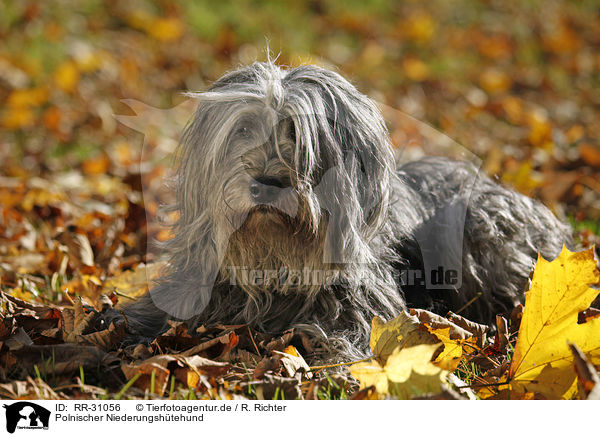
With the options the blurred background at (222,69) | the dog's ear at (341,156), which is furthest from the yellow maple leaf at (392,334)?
the blurred background at (222,69)

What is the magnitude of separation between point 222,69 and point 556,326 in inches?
138

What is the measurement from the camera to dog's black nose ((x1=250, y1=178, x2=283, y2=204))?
9.61 feet

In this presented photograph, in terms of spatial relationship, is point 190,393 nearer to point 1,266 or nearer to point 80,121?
point 1,266

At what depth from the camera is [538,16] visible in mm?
12328

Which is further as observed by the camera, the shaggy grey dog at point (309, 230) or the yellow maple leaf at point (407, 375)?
the shaggy grey dog at point (309, 230)

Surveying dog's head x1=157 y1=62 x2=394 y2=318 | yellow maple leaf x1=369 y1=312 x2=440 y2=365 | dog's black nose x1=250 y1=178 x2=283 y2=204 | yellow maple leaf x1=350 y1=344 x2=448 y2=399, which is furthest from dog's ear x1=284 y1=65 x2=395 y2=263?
yellow maple leaf x1=350 y1=344 x2=448 y2=399

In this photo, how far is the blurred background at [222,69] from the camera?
5594 millimetres

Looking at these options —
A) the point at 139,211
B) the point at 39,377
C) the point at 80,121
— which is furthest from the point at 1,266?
the point at 80,121

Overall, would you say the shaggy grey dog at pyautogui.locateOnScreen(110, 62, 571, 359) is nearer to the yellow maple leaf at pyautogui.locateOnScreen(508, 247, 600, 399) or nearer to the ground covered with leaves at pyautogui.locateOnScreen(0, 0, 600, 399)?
the ground covered with leaves at pyautogui.locateOnScreen(0, 0, 600, 399)

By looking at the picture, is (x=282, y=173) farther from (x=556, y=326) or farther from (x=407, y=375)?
(x=556, y=326)
